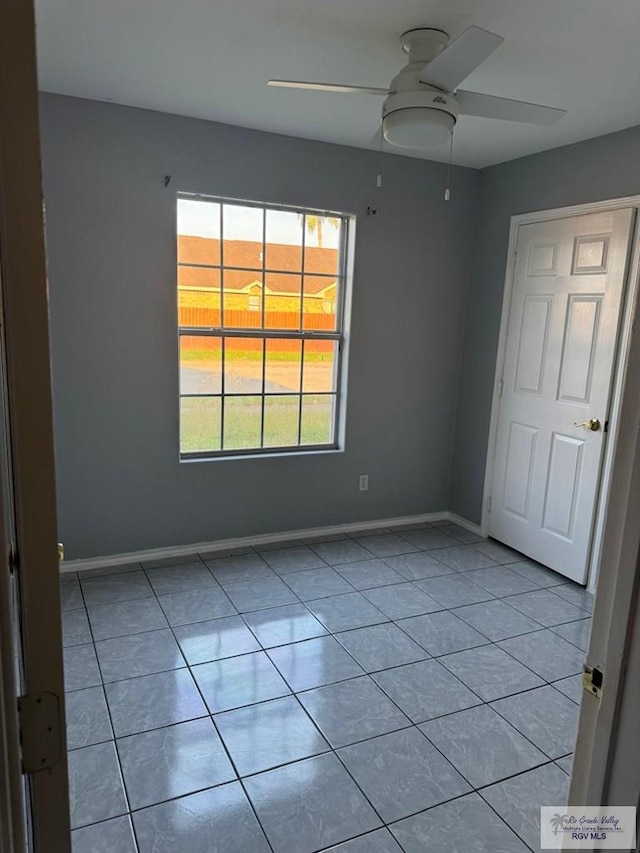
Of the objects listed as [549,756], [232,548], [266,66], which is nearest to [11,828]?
[549,756]

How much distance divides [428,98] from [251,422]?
7.22 feet

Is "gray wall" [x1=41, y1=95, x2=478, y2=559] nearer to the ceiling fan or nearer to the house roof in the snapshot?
the house roof

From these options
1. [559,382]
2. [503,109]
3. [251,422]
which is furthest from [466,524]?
[503,109]

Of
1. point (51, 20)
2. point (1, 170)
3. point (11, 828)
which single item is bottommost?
point (11, 828)

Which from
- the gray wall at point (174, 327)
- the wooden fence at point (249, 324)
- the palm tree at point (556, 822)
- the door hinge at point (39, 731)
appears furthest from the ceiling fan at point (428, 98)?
the palm tree at point (556, 822)

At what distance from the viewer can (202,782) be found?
1.87 m

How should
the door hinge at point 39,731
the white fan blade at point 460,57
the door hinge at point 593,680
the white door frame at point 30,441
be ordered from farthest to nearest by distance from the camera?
1. the white fan blade at point 460,57
2. the door hinge at point 593,680
3. the door hinge at point 39,731
4. the white door frame at point 30,441

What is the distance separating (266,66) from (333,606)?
104 inches

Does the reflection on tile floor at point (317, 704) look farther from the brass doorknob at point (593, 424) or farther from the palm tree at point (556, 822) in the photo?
the brass doorknob at point (593, 424)

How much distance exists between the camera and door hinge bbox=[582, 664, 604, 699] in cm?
78

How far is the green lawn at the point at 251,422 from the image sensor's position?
3.56 meters

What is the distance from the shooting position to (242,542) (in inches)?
149

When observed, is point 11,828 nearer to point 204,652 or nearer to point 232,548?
point 204,652

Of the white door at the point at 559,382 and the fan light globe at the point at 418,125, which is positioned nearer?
the fan light globe at the point at 418,125
